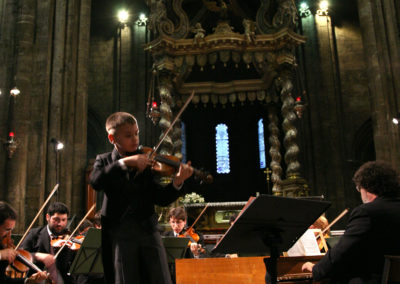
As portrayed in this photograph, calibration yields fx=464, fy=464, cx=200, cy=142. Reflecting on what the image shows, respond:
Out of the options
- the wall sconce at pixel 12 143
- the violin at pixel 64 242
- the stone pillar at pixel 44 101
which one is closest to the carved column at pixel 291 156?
the stone pillar at pixel 44 101

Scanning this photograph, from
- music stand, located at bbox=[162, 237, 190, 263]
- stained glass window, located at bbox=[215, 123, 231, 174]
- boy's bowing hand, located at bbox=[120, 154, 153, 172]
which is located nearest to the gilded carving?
stained glass window, located at bbox=[215, 123, 231, 174]

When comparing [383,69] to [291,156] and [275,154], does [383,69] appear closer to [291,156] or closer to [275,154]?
[291,156]

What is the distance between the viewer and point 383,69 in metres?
12.1

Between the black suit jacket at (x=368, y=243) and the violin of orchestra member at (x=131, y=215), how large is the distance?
1.13 metres

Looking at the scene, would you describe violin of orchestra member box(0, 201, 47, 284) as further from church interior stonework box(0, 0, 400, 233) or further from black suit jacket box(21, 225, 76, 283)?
church interior stonework box(0, 0, 400, 233)

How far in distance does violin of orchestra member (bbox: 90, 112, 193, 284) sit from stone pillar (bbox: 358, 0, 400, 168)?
988 cm

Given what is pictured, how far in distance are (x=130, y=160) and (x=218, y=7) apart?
10839mm

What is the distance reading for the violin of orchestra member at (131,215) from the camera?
2.62 meters

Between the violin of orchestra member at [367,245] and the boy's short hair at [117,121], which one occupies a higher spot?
the boy's short hair at [117,121]

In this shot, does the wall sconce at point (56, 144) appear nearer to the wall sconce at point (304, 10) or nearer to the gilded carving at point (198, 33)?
the gilded carving at point (198, 33)

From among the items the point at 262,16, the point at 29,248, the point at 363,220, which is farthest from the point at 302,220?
the point at 262,16

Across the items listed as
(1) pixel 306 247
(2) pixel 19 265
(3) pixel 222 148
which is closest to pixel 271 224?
(1) pixel 306 247

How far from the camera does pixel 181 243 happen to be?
4602mm

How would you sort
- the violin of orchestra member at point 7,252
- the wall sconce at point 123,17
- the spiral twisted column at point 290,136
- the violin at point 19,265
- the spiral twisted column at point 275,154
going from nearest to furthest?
the violin of orchestra member at point 7,252, the violin at point 19,265, the spiral twisted column at point 290,136, the spiral twisted column at point 275,154, the wall sconce at point 123,17
